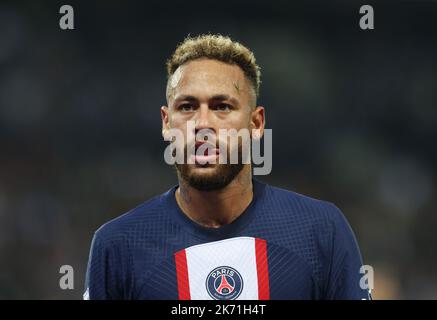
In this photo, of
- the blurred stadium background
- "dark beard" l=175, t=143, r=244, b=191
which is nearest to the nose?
A: "dark beard" l=175, t=143, r=244, b=191

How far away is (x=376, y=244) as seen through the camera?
9.12 m

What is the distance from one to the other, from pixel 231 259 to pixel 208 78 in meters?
0.88

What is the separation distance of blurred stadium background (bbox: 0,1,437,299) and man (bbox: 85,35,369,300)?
18.5 ft

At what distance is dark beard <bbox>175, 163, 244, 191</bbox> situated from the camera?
3070mm

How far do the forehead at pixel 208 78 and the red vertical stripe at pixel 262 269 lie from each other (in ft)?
2.49

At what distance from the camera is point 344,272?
123 inches

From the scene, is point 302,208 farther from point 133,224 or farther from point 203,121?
point 133,224

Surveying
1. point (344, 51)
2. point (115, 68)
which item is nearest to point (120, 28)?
point (115, 68)

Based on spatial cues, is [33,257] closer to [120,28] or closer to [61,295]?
[61,295]

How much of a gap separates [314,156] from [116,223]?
686 cm

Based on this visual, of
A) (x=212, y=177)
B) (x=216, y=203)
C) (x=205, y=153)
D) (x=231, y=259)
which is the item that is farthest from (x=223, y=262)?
(x=205, y=153)

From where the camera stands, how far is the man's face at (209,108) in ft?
10.1

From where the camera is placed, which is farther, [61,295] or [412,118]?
[412,118]

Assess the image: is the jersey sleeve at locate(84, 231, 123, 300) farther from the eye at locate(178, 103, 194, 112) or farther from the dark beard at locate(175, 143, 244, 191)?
the eye at locate(178, 103, 194, 112)
